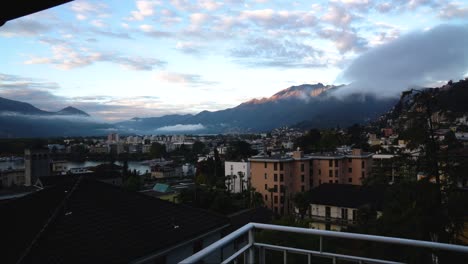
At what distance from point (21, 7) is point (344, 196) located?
22.5m

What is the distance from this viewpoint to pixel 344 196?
72.3 feet

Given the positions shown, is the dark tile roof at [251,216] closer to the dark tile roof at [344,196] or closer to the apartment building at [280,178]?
the dark tile roof at [344,196]

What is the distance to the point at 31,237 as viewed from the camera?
6293mm

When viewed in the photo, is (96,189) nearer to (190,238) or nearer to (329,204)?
(190,238)

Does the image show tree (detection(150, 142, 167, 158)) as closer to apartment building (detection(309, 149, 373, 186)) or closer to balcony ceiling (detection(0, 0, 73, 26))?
apartment building (detection(309, 149, 373, 186))

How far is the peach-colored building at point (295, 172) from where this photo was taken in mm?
27688

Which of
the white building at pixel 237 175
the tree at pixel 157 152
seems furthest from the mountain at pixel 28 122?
the white building at pixel 237 175

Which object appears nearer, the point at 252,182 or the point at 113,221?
the point at 113,221

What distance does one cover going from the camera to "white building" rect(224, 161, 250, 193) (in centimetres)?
3619

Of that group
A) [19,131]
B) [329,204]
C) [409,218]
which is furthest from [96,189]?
[19,131]

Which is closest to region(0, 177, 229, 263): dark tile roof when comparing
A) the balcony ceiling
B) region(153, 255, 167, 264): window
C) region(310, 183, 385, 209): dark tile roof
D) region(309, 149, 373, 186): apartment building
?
region(153, 255, 167, 264): window

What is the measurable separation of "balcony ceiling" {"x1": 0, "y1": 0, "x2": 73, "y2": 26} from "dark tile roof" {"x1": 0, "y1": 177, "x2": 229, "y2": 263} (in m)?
5.27

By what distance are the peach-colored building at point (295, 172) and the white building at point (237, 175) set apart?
6.77 m

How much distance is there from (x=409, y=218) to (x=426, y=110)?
1605 millimetres
